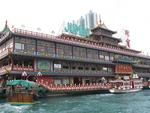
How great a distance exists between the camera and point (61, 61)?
43.8 meters

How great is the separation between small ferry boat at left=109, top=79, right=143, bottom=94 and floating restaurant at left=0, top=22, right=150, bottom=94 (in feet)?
5.75

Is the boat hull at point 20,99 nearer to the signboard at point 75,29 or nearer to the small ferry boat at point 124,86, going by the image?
the small ferry boat at point 124,86

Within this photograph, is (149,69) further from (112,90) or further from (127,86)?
(112,90)

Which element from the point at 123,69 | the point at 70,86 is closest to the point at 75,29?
the point at 123,69

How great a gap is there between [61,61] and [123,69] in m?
20.4

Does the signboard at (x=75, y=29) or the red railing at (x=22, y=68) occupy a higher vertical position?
the signboard at (x=75, y=29)

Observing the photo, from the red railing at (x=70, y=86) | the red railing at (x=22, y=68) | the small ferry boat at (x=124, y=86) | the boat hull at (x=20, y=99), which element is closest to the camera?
the boat hull at (x=20, y=99)

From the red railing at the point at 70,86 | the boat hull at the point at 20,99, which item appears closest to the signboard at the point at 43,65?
the red railing at the point at 70,86

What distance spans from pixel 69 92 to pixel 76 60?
8454 mm

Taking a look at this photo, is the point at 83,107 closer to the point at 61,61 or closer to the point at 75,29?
the point at 61,61

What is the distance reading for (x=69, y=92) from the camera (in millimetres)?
38812

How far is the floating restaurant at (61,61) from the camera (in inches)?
1464

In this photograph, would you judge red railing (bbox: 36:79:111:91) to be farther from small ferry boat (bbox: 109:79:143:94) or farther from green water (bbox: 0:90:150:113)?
green water (bbox: 0:90:150:113)

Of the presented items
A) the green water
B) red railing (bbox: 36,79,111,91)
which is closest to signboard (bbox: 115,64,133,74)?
red railing (bbox: 36,79,111,91)
